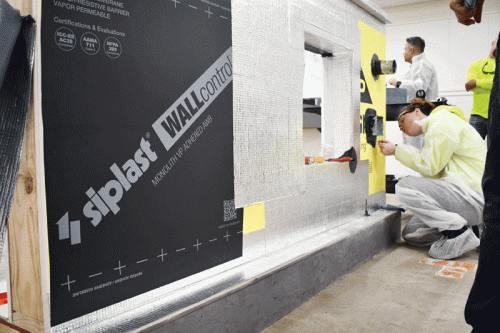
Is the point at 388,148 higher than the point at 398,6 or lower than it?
lower

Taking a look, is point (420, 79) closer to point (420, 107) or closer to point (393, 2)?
point (420, 107)

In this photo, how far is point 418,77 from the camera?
4332mm

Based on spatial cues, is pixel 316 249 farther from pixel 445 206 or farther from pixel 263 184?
pixel 445 206

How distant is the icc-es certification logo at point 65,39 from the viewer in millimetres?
1016

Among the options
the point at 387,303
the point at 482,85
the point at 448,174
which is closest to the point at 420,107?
the point at 448,174

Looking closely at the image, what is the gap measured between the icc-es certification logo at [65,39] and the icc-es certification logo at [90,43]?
3 cm

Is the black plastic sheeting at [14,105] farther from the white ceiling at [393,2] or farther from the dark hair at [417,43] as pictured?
the white ceiling at [393,2]

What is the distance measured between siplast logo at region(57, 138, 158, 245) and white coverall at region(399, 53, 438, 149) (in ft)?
11.9

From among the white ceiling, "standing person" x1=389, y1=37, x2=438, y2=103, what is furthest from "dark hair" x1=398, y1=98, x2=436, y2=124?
the white ceiling

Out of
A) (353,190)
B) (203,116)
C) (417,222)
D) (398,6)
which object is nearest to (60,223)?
(203,116)

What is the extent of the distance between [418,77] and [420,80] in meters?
0.09

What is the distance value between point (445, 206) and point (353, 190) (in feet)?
1.86

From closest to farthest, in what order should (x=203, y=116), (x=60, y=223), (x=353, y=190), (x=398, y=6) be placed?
1. (x=60, y=223)
2. (x=203, y=116)
3. (x=353, y=190)
4. (x=398, y=6)

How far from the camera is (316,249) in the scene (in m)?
1.85
